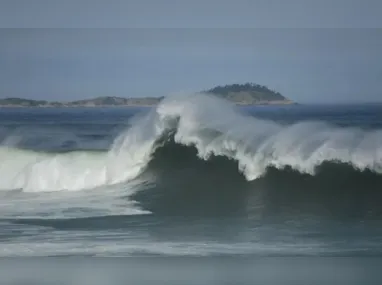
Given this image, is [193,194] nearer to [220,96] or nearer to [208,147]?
[208,147]

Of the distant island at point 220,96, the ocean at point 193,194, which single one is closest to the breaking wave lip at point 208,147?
the ocean at point 193,194

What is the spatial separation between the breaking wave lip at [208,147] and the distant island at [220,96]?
166mm

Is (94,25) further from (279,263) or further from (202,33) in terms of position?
(279,263)

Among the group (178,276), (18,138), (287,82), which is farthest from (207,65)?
(178,276)

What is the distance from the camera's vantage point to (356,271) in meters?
4.42

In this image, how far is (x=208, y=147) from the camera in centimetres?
595

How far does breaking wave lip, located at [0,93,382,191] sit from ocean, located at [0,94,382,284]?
0.01 metres

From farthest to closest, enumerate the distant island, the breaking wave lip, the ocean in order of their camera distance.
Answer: the distant island
the breaking wave lip
the ocean

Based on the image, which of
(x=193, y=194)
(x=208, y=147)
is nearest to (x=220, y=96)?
(x=208, y=147)

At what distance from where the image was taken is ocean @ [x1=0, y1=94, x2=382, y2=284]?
15.1 feet

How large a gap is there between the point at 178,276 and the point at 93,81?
278cm

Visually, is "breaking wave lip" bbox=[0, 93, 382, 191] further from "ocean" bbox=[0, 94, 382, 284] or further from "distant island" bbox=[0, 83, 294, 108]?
"distant island" bbox=[0, 83, 294, 108]

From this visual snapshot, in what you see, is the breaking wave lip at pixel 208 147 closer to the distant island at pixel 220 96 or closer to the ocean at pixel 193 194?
the ocean at pixel 193 194

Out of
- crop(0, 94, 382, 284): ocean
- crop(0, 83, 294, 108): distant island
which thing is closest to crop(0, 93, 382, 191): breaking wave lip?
crop(0, 94, 382, 284): ocean
